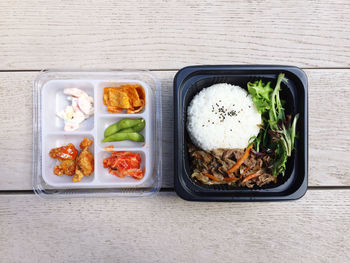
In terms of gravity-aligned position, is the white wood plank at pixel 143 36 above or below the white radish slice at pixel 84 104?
above

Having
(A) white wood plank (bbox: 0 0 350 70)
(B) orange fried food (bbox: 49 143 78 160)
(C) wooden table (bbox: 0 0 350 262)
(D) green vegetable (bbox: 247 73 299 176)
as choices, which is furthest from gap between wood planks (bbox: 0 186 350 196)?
(A) white wood plank (bbox: 0 0 350 70)

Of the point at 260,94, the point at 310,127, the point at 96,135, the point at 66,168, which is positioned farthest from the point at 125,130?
the point at 310,127

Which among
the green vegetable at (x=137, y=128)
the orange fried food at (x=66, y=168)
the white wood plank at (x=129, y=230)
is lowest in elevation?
the white wood plank at (x=129, y=230)

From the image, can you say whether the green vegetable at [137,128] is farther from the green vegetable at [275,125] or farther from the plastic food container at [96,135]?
the green vegetable at [275,125]

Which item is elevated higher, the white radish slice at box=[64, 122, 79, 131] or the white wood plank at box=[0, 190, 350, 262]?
the white radish slice at box=[64, 122, 79, 131]

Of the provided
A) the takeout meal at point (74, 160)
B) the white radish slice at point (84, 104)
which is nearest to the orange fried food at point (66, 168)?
the takeout meal at point (74, 160)

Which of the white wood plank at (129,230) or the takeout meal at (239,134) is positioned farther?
the white wood plank at (129,230)

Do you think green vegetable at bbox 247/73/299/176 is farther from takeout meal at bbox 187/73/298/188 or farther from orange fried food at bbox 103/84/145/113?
orange fried food at bbox 103/84/145/113
